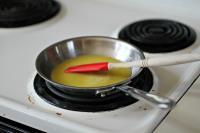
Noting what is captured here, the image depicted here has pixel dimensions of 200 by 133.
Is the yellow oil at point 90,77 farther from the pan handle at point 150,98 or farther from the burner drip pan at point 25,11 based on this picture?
the burner drip pan at point 25,11

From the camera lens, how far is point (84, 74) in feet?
2.36

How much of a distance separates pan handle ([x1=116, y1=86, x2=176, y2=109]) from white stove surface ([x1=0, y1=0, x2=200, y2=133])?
4cm

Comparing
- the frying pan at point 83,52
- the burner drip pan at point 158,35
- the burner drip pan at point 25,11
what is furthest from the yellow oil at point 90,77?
the burner drip pan at point 25,11

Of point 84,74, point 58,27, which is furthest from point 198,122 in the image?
point 58,27

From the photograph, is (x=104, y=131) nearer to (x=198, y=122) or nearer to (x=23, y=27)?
(x=198, y=122)

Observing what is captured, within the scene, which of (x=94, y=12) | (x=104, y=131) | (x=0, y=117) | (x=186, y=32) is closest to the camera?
(x=104, y=131)

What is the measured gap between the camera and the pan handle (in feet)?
1.81

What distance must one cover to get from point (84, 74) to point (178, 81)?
183 mm

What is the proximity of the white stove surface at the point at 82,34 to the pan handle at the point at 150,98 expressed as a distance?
0.04m

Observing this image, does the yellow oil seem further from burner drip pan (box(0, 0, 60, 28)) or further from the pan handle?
burner drip pan (box(0, 0, 60, 28))

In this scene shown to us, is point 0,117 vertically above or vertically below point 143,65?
below

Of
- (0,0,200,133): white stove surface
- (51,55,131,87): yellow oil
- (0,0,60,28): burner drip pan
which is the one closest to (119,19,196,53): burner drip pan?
(0,0,200,133): white stove surface

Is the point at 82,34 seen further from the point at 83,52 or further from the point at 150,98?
the point at 150,98

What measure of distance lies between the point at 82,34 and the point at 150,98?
37 cm
